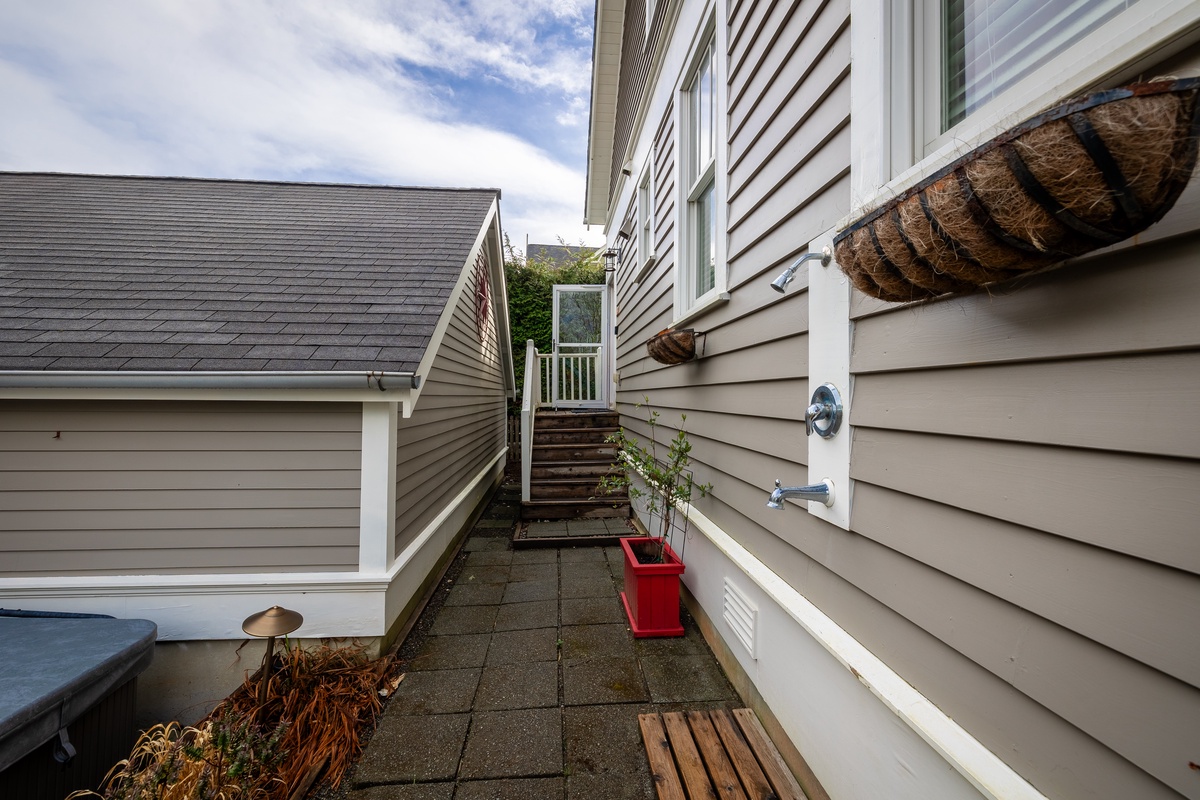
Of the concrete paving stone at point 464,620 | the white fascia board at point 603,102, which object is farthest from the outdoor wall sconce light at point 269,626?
the white fascia board at point 603,102

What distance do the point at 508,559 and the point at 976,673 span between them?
3705 millimetres

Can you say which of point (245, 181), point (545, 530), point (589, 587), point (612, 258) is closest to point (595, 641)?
point (589, 587)

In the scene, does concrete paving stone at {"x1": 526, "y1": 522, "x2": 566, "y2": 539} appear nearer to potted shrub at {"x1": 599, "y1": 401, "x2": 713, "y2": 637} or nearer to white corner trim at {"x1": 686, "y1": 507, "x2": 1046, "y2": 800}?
potted shrub at {"x1": 599, "y1": 401, "x2": 713, "y2": 637}

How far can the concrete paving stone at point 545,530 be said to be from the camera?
4.62m

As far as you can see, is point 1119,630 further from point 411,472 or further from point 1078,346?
point 411,472

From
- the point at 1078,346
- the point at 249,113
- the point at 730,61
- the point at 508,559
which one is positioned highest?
the point at 249,113

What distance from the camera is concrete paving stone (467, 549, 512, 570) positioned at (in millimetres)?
4152

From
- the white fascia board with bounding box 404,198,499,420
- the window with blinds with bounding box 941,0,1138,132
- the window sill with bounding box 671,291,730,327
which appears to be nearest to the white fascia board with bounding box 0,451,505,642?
the white fascia board with bounding box 404,198,499,420

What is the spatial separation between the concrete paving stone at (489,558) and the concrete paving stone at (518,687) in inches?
63.0

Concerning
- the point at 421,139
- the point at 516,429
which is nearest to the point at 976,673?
the point at 516,429

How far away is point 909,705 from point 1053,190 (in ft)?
→ 3.77

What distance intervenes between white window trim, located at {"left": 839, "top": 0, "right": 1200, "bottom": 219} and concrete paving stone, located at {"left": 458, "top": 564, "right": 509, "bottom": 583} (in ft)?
11.3

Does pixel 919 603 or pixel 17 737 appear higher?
pixel 919 603

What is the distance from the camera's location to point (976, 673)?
1.02m
